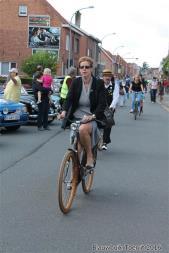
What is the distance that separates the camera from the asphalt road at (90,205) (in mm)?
5113

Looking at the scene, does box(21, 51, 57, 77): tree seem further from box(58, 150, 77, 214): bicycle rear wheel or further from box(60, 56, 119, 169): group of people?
box(58, 150, 77, 214): bicycle rear wheel

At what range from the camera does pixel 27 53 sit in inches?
2395

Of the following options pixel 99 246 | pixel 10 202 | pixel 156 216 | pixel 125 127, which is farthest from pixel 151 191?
pixel 125 127

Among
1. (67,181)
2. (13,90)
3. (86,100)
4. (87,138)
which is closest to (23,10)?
(13,90)

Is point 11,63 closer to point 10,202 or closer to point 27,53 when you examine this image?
point 27,53

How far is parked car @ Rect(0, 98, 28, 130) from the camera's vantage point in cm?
1402

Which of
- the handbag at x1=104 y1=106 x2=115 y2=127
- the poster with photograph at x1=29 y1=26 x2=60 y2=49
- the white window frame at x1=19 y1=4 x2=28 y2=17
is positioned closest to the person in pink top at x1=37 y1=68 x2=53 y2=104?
the handbag at x1=104 y1=106 x2=115 y2=127

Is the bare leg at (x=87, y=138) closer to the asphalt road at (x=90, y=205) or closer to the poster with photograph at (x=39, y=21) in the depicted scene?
the asphalt road at (x=90, y=205)

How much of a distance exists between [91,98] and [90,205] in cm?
124

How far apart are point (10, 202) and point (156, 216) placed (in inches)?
67.1

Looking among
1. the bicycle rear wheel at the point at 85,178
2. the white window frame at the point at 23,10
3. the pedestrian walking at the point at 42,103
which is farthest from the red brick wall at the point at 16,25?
the bicycle rear wheel at the point at 85,178

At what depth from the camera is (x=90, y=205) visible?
660cm

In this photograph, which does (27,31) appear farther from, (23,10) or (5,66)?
(5,66)

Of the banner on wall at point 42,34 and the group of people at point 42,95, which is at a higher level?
the banner on wall at point 42,34
